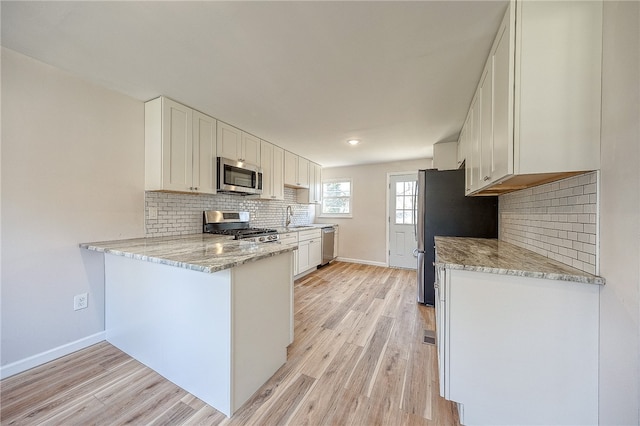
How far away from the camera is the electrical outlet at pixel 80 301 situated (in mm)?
1992

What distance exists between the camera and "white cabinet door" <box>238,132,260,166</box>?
3.26 meters

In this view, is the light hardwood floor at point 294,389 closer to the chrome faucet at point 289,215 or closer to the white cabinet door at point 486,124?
the white cabinet door at point 486,124

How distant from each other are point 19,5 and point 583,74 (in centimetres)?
299

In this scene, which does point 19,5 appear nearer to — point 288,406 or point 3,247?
point 3,247

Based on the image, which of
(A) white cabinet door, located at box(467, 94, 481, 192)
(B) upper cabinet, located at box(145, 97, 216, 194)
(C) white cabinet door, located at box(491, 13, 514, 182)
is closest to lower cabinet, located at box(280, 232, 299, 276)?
(B) upper cabinet, located at box(145, 97, 216, 194)

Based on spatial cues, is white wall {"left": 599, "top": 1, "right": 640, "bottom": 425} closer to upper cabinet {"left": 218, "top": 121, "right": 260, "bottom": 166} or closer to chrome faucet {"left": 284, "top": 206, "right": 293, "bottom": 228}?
upper cabinet {"left": 218, "top": 121, "right": 260, "bottom": 166}

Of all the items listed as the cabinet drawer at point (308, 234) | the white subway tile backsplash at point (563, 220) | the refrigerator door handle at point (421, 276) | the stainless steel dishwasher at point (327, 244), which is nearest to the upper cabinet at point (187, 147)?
the cabinet drawer at point (308, 234)

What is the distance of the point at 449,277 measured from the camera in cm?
134

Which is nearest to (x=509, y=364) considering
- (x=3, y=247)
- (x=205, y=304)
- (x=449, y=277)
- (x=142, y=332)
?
(x=449, y=277)

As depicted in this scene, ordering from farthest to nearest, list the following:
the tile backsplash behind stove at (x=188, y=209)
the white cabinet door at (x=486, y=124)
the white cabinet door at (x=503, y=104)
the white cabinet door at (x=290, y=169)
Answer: the white cabinet door at (x=290, y=169) → the tile backsplash behind stove at (x=188, y=209) → the white cabinet door at (x=486, y=124) → the white cabinet door at (x=503, y=104)

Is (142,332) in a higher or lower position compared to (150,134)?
lower

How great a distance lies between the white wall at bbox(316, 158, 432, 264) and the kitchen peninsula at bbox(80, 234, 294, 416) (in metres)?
3.57

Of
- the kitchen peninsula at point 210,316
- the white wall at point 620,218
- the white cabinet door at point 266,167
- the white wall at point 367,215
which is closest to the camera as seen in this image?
the white wall at point 620,218

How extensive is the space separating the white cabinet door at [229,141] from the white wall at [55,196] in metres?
0.89
